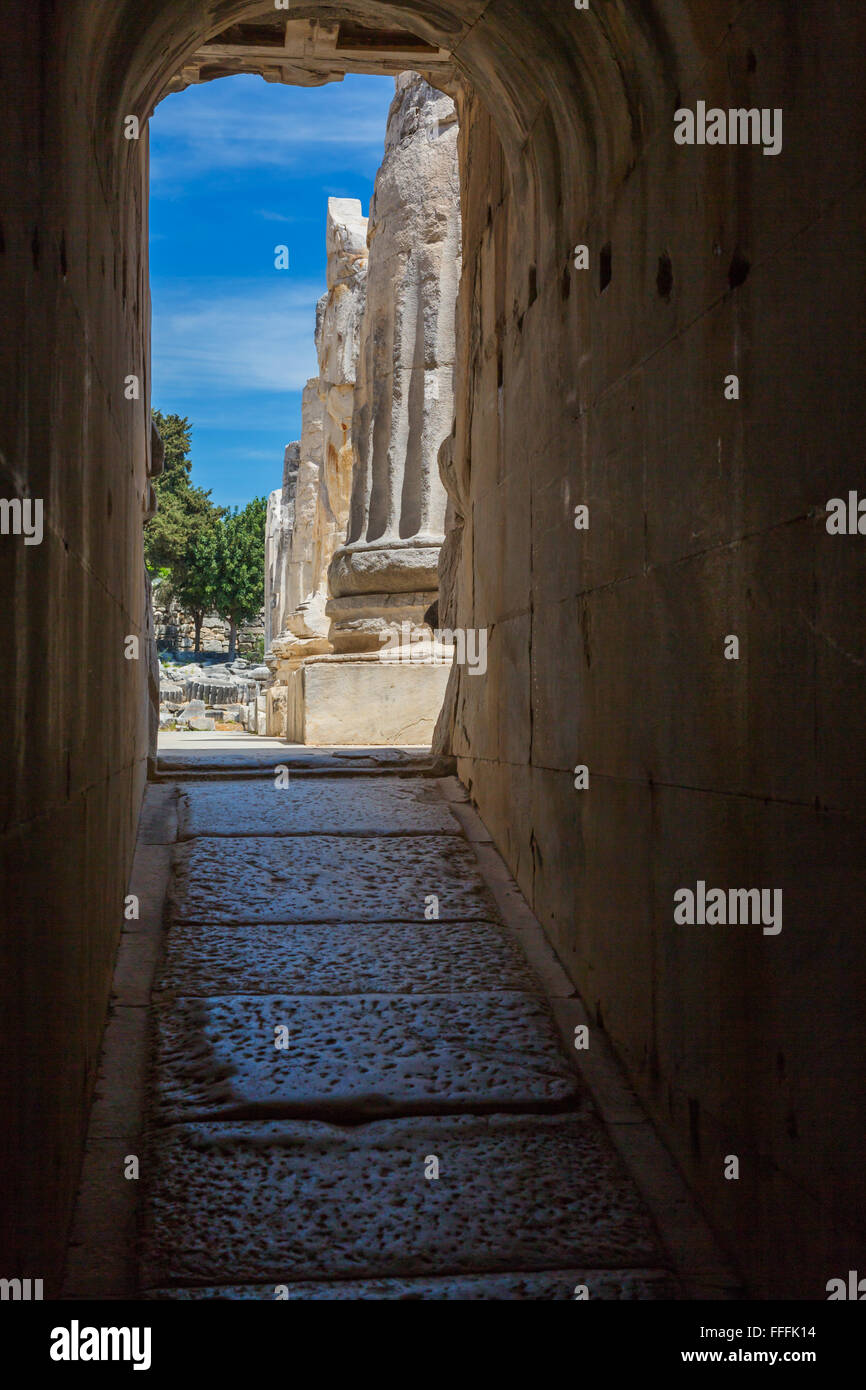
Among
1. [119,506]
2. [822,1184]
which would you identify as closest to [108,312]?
[119,506]

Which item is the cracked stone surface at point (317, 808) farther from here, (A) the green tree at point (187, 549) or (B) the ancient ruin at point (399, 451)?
(A) the green tree at point (187, 549)

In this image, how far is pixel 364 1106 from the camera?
348cm

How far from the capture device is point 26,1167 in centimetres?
223

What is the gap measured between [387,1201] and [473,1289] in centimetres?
39

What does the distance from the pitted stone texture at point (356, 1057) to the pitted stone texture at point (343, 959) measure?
3.6 inches

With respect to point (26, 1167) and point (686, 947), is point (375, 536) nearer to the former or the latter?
point (686, 947)

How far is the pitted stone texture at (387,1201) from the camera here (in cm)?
293

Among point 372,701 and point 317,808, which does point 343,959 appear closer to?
point 317,808

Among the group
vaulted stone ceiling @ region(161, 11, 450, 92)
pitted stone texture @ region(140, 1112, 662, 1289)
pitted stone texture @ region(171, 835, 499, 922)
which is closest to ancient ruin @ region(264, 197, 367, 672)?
vaulted stone ceiling @ region(161, 11, 450, 92)

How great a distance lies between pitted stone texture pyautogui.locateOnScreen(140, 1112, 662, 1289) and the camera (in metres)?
2.93

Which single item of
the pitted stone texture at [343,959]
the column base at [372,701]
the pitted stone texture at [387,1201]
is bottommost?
the pitted stone texture at [387,1201]

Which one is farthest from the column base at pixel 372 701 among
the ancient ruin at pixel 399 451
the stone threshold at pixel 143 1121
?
the stone threshold at pixel 143 1121

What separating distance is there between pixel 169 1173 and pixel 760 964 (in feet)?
5.40

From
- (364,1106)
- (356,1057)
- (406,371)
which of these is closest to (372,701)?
(406,371)
